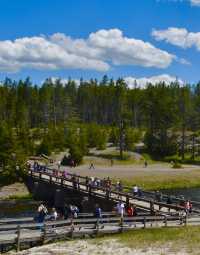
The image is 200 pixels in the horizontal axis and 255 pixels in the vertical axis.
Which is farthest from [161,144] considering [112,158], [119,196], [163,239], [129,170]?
[163,239]

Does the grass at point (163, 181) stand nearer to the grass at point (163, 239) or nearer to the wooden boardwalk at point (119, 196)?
the wooden boardwalk at point (119, 196)

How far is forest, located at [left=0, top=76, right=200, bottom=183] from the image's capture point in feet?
286

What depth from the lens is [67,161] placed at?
88.7 meters

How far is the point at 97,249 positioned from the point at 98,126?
85377mm

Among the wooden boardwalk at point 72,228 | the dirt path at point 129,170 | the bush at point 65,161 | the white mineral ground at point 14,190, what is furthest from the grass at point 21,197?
the wooden boardwalk at point 72,228

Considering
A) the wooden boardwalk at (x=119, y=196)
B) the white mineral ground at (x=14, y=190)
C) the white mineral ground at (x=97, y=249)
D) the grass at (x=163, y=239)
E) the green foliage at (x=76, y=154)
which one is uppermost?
the green foliage at (x=76, y=154)

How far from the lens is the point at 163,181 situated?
248 ft

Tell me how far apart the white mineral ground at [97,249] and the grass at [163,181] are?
42.6 metres

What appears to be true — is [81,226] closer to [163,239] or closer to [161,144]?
[163,239]

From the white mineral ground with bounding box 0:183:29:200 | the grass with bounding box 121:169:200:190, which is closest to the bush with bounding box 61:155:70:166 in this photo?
the grass with bounding box 121:169:200:190

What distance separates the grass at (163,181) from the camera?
7350 cm

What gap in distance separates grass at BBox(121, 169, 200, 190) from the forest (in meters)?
14.8

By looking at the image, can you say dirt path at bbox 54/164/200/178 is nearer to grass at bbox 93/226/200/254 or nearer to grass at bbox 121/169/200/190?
grass at bbox 121/169/200/190

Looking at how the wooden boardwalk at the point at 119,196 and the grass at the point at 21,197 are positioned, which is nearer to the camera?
the wooden boardwalk at the point at 119,196
